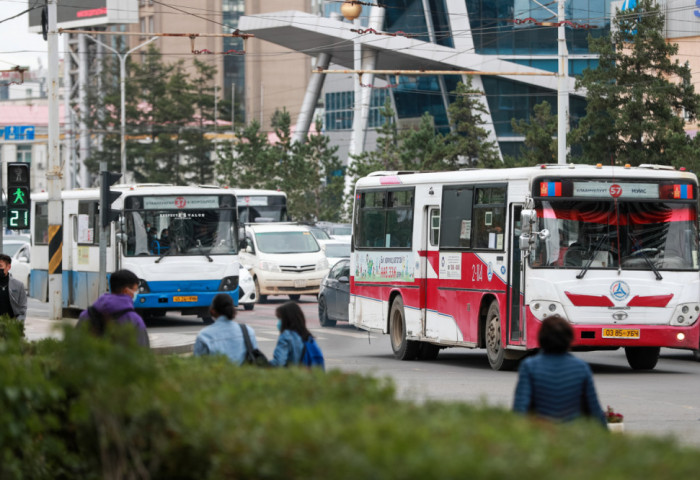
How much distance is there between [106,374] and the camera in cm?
627

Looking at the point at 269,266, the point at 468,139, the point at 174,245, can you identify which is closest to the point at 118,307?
the point at 174,245

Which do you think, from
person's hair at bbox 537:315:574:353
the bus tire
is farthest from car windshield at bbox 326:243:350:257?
person's hair at bbox 537:315:574:353

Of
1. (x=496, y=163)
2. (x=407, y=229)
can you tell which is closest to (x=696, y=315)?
(x=407, y=229)

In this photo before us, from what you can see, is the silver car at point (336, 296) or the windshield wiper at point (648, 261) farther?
the silver car at point (336, 296)

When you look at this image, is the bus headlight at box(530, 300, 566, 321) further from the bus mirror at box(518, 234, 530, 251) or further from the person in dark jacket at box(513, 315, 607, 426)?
the person in dark jacket at box(513, 315, 607, 426)

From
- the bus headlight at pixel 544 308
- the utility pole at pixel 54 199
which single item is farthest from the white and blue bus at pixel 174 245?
the bus headlight at pixel 544 308

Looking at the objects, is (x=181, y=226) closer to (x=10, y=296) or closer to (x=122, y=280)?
(x=10, y=296)

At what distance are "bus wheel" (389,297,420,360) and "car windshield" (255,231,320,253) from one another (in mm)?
15160

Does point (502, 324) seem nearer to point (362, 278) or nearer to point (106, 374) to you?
Answer: point (362, 278)

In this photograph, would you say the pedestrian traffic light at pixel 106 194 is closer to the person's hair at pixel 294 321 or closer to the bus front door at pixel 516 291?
the bus front door at pixel 516 291

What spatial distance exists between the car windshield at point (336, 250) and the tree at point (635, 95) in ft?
24.9

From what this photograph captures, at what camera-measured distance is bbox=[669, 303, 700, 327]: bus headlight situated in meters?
18.2

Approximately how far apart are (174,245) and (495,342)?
1082cm

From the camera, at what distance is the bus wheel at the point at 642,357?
768 inches
